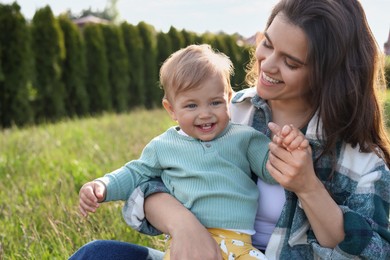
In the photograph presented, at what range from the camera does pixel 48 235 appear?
298cm

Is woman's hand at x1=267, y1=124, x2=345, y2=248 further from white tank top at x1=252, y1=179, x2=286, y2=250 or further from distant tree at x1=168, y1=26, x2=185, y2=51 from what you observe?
distant tree at x1=168, y1=26, x2=185, y2=51

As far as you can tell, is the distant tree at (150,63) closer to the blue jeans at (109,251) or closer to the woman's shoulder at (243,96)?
the woman's shoulder at (243,96)

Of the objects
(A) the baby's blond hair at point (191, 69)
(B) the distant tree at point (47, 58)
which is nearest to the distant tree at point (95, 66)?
(B) the distant tree at point (47, 58)

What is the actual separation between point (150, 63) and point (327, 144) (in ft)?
47.5

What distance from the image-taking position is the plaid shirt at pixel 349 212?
5.85 ft

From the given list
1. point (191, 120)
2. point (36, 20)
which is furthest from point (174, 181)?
point (36, 20)

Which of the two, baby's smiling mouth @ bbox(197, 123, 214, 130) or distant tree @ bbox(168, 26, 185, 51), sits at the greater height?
→ baby's smiling mouth @ bbox(197, 123, 214, 130)

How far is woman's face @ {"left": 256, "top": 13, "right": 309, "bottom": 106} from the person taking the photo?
1.87 metres

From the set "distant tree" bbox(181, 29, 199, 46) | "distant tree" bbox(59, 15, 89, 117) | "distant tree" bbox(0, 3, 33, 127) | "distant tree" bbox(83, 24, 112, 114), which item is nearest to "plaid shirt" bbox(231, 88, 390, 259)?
"distant tree" bbox(0, 3, 33, 127)

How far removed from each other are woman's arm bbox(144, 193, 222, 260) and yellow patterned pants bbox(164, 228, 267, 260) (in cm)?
3

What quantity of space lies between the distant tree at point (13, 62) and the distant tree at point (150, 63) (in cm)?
481

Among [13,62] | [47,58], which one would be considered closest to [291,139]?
[13,62]

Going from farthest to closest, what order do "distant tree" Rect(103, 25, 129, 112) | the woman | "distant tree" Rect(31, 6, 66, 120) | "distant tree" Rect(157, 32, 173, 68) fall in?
"distant tree" Rect(157, 32, 173, 68)
"distant tree" Rect(103, 25, 129, 112)
"distant tree" Rect(31, 6, 66, 120)
the woman

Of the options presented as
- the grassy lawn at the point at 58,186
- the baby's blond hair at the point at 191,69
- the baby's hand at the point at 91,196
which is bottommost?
the grassy lawn at the point at 58,186
